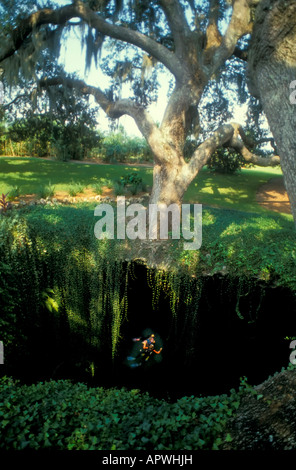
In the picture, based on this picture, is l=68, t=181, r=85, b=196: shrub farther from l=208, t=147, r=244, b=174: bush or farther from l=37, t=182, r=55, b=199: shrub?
l=208, t=147, r=244, b=174: bush

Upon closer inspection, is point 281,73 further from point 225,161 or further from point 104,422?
point 225,161

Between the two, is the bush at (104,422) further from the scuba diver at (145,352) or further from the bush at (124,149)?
the bush at (124,149)

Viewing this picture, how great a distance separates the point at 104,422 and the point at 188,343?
3.98m

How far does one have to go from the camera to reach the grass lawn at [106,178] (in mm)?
12312

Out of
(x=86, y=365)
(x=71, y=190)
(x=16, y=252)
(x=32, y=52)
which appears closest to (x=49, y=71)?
(x=32, y=52)

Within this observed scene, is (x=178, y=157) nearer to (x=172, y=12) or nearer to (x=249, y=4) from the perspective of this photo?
(x=172, y=12)

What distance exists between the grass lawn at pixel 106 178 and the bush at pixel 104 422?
811 cm

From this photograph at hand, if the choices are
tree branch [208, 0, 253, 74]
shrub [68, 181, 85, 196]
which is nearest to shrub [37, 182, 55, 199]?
shrub [68, 181, 85, 196]

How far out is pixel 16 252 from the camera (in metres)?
7.16

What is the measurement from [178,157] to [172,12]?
11.3 ft

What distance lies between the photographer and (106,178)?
46.5ft

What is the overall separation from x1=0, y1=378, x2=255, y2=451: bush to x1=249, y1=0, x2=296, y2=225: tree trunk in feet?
9.74

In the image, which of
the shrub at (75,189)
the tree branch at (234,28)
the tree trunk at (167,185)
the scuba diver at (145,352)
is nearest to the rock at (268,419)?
the scuba diver at (145,352)

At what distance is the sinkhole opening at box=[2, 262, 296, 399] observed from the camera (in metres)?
7.21
